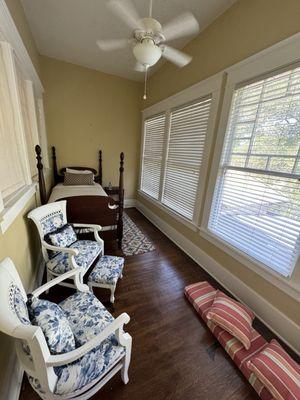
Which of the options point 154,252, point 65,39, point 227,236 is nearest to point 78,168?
point 65,39

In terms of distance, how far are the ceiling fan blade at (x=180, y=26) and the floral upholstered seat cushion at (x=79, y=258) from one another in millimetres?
2096

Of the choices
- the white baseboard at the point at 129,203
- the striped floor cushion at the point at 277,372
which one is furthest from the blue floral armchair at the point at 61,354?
the white baseboard at the point at 129,203

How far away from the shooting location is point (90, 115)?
376 cm

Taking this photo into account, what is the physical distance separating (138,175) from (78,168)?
144cm

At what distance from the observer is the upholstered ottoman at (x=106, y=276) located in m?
1.66

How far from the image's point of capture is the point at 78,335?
3.43 ft

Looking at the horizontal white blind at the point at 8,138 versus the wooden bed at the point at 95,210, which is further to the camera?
the wooden bed at the point at 95,210

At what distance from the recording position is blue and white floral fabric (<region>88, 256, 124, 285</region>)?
166cm

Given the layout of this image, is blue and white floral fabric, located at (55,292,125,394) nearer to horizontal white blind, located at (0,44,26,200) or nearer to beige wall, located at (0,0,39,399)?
beige wall, located at (0,0,39,399)

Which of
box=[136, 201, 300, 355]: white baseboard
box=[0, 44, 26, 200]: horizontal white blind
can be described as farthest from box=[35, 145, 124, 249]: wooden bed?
box=[136, 201, 300, 355]: white baseboard

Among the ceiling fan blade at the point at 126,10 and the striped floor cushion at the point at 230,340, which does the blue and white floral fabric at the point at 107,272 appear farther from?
the ceiling fan blade at the point at 126,10

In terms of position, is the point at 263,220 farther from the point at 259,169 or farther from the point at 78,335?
the point at 78,335

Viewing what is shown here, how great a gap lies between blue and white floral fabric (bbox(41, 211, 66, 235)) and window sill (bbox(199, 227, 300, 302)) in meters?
1.81

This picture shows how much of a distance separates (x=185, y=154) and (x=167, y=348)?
2309mm
